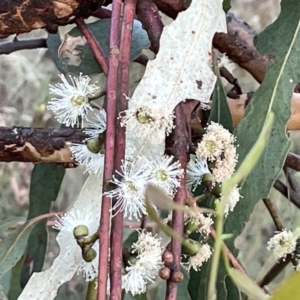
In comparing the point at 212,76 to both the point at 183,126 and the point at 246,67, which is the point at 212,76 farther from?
the point at 246,67

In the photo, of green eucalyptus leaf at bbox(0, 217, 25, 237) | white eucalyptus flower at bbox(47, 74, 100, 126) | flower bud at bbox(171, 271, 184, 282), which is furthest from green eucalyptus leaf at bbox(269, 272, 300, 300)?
green eucalyptus leaf at bbox(0, 217, 25, 237)

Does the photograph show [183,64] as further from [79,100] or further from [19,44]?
[19,44]

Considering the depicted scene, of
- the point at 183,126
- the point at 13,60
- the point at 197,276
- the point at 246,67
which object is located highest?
the point at 13,60

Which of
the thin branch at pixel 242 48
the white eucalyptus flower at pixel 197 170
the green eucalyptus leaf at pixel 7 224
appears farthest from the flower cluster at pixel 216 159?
the green eucalyptus leaf at pixel 7 224

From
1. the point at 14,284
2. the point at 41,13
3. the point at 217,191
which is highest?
the point at 41,13

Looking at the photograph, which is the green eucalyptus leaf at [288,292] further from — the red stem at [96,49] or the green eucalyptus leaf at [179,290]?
the green eucalyptus leaf at [179,290]

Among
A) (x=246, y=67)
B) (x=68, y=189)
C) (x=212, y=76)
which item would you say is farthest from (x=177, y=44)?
(x=68, y=189)

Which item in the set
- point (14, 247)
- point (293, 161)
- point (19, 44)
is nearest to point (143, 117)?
point (14, 247)
